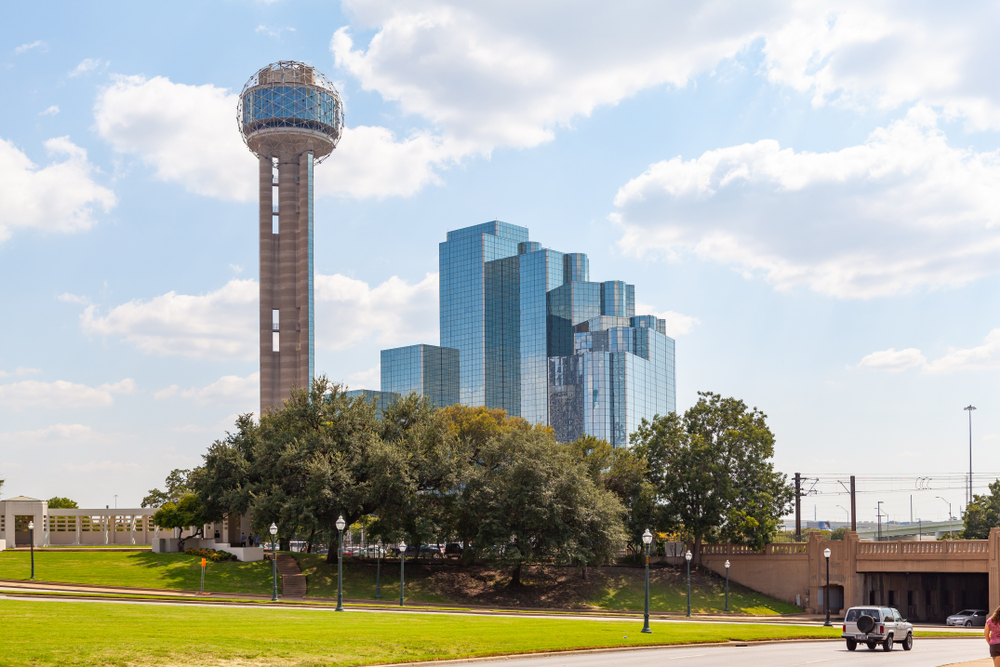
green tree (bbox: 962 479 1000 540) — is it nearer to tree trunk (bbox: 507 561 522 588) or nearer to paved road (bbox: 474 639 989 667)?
tree trunk (bbox: 507 561 522 588)

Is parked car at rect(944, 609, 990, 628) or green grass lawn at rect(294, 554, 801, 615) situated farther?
green grass lawn at rect(294, 554, 801, 615)

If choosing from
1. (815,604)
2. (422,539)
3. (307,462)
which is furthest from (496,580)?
(815,604)

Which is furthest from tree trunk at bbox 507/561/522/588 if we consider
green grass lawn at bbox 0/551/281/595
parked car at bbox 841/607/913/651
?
parked car at bbox 841/607/913/651

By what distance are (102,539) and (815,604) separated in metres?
66.4

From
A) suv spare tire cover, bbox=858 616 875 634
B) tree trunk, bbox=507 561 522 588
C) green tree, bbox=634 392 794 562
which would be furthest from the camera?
green tree, bbox=634 392 794 562

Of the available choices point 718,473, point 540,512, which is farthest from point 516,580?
point 718,473

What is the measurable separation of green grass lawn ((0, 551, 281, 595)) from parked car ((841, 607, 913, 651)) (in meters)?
37.1

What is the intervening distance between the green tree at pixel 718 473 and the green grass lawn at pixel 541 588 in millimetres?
5083

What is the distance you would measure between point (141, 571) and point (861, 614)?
1848 inches

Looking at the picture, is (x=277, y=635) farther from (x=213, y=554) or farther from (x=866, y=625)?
(x=213, y=554)

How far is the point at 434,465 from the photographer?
70000 millimetres

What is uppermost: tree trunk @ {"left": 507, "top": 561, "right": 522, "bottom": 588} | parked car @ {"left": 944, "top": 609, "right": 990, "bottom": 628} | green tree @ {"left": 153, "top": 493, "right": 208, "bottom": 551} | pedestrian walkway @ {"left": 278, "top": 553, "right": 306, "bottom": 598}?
green tree @ {"left": 153, "top": 493, "right": 208, "bottom": 551}

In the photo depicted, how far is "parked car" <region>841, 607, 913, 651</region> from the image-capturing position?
1364 inches

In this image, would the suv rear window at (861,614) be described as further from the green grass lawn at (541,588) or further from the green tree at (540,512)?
the green grass lawn at (541,588)
